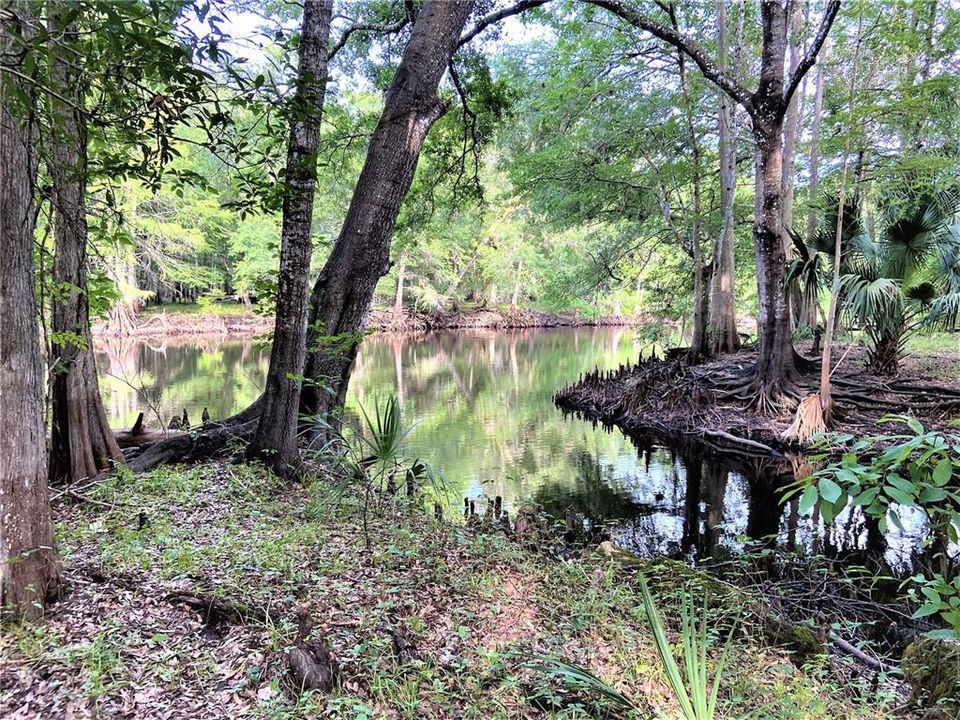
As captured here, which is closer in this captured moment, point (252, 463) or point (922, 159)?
point (252, 463)

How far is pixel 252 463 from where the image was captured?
5.09 metres

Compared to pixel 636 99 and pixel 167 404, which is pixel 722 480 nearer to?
pixel 636 99

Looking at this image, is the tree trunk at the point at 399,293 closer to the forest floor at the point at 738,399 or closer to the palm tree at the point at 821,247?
the forest floor at the point at 738,399

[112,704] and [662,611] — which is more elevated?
[112,704]

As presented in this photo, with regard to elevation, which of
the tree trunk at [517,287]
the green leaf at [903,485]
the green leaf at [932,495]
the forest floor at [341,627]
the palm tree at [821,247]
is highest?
the tree trunk at [517,287]

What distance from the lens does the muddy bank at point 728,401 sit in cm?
826

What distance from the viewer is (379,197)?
5316 millimetres

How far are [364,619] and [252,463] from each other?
106 inches

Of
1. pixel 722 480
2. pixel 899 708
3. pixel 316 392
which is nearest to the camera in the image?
pixel 899 708

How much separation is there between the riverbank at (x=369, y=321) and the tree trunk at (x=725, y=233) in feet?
55.1

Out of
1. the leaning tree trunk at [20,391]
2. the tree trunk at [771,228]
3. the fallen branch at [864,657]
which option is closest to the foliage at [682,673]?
the fallen branch at [864,657]

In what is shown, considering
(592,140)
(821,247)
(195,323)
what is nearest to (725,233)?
(821,247)

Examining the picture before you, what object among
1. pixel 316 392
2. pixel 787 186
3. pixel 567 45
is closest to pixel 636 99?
pixel 567 45

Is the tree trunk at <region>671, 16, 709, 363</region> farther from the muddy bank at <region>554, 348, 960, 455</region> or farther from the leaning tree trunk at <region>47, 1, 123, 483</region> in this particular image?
the leaning tree trunk at <region>47, 1, 123, 483</region>
